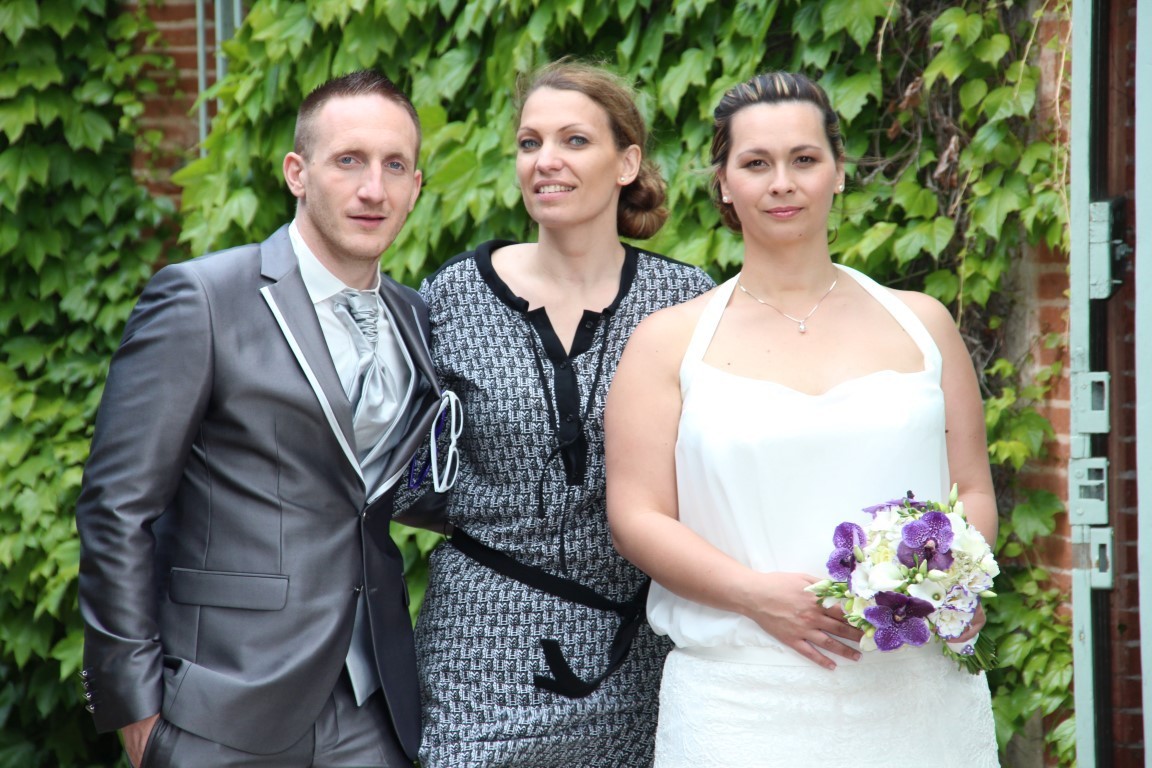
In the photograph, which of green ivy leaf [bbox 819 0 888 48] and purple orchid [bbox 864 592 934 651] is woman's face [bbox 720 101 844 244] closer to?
purple orchid [bbox 864 592 934 651]

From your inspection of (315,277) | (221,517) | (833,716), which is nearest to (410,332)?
(315,277)

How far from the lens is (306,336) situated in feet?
8.54

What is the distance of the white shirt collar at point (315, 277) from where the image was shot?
271 centimetres

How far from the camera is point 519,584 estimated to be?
9.43 feet

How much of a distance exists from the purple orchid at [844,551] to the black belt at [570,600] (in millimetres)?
Result: 687

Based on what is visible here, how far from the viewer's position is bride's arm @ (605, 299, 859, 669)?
2.41 meters

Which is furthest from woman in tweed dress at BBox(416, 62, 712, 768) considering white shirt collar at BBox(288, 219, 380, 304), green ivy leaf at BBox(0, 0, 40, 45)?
green ivy leaf at BBox(0, 0, 40, 45)

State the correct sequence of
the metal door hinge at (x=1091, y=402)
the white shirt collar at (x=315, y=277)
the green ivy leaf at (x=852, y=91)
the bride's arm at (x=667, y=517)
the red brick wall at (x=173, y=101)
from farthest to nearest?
1. the red brick wall at (x=173, y=101)
2. the green ivy leaf at (x=852, y=91)
3. the metal door hinge at (x=1091, y=402)
4. the white shirt collar at (x=315, y=277)
5. the bride's arm at (x=667, y=517)

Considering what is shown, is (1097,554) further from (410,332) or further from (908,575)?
(410,332)

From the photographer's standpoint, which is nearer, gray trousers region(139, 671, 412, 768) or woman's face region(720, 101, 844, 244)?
gray trousers region(139, 671, 412, 768)

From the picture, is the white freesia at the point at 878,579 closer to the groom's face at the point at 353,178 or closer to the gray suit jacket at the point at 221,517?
the gray suit jacket at the point at 221,517

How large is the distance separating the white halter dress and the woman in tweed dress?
373mm

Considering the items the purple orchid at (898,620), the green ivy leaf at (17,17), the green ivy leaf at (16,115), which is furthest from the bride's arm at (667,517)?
the green ivy leaf at (17,17)

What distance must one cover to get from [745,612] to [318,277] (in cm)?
110
